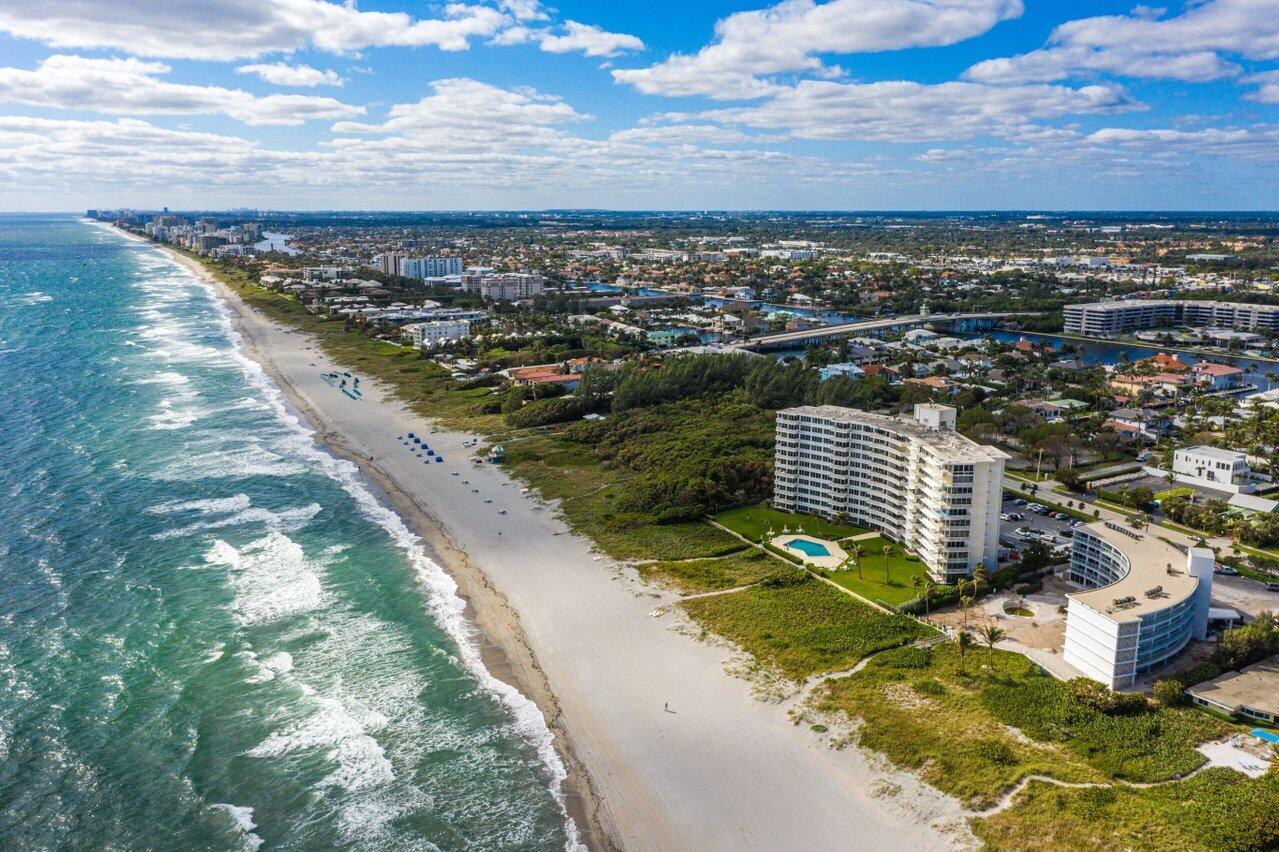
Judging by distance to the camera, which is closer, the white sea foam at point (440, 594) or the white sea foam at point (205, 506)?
the white sea foam at point (440, 594)

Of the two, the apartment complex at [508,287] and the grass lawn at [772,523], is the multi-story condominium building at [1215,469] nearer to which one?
the grass lawn at [772,523]

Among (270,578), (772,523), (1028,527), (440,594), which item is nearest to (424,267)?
(270,578)

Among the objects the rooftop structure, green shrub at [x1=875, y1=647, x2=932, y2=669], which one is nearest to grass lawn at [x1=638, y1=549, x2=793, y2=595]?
green shrub at [x1=875, y1=647, x2=932, y2=669]

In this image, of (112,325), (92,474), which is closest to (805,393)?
(92,474)

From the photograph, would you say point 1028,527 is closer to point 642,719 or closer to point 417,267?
point 642,719

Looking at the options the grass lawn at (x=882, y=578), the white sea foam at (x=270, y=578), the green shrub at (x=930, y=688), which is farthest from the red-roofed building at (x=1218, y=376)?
the white sea foam at (x=270, y=578)

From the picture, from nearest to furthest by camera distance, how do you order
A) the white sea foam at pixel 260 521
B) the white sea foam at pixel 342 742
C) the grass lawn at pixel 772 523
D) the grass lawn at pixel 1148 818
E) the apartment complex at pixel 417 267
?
the grass lawn at pixel 1148 818
the white sea foam at pixel 342 742
the grass lawn at pixel 772 523
the white sea foam at pixel 260 521
the apartment complex at pixel 417 267

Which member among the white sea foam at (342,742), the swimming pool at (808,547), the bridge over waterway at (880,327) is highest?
the bridge over waterway at (880,327)
